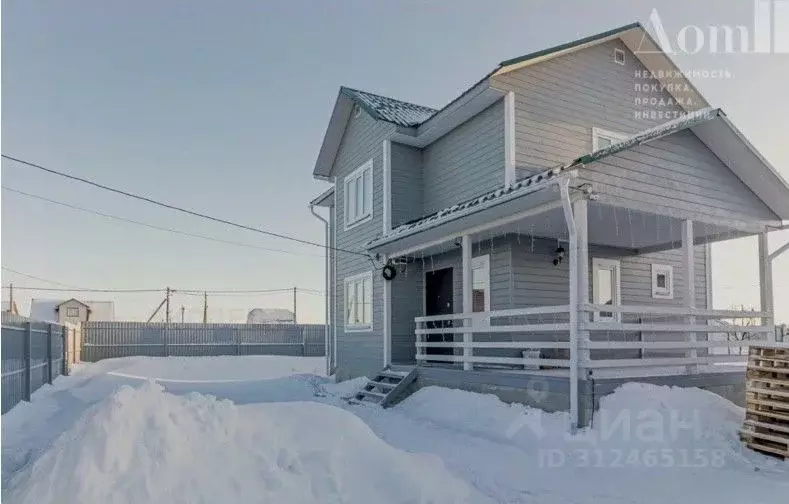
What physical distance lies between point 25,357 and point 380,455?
8.43m

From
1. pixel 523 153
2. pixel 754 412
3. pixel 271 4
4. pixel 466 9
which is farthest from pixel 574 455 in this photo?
pixel 271 4

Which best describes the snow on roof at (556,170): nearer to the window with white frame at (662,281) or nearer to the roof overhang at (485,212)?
the roof overhang at (485,212)

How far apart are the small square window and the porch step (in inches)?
301

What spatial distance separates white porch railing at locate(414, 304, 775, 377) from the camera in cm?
747

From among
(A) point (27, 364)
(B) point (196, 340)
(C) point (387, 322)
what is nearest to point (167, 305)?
(B) point (196, 340)

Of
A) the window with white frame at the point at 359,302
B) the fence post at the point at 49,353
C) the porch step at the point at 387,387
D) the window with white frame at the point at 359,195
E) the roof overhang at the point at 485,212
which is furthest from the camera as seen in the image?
the window with white frame at the point at 359,195

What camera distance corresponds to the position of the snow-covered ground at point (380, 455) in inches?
185

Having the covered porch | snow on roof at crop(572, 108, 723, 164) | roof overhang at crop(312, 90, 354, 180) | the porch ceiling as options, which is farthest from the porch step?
roof overhang at crop(312, 90, 354, 180)

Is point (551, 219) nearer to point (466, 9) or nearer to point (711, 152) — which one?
point (711, 152)

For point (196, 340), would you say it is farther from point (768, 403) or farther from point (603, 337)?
point (768, 403)

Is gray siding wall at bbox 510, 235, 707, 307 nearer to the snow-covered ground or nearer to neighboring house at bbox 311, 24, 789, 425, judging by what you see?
neighboring house at bbox 311, 24, 789, 425

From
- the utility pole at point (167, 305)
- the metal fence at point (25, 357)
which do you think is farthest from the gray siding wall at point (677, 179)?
the utility pole at point (167, 305)

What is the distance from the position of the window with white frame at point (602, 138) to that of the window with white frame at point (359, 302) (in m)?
5.66

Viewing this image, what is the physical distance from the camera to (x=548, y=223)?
31.4 ft
